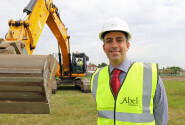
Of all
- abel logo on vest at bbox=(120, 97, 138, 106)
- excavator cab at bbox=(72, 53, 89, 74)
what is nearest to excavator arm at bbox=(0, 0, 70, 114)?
abel logo on vest at bbox=(120, 97, 138, 106)

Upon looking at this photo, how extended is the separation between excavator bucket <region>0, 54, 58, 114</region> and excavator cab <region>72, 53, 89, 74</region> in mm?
10288

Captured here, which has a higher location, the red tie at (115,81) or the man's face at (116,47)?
the man's face at (116,47)

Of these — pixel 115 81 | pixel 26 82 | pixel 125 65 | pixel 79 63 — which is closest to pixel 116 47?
pixel 125 65

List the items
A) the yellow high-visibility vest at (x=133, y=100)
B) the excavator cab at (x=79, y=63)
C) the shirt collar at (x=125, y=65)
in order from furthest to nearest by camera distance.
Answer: the excavator cab at (x=79, y=63) < the shirt collar at (x=125, y=65) < the yellow high-visibility vest at (x=133, y=100)

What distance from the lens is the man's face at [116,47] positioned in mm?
1864

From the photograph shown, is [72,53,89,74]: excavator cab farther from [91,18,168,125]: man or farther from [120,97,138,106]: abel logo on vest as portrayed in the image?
[120,97,138,106]: abel logo on vest

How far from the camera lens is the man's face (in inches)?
73.4

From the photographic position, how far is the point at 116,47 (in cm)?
185

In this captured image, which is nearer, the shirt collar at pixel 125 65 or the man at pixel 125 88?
the man at pixel 125 88

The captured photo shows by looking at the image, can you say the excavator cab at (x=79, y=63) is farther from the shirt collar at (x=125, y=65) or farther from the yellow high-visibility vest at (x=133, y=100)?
the yellow high-visibility vest at (x=133, y=100)

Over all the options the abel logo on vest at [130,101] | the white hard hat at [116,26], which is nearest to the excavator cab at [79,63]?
the white hard hat at [116,26]

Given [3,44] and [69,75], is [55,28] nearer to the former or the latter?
[69,75]

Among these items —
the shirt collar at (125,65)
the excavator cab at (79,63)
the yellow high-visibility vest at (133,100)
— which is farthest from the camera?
the excavator cab at (79,63)

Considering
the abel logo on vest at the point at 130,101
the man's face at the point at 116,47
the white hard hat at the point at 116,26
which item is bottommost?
the abel logo on vest at the point at 130,101
